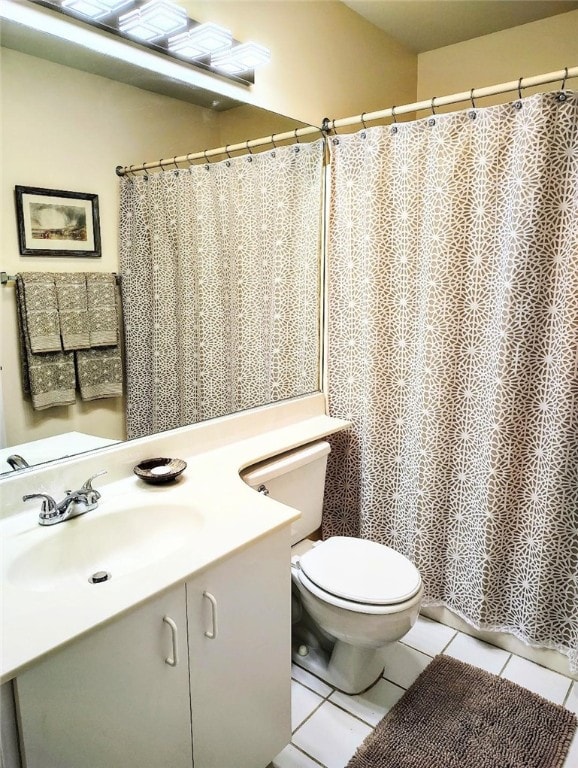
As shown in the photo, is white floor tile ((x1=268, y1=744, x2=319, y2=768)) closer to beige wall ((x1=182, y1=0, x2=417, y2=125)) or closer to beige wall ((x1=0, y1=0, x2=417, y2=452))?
beige wall ((x1=0, y1=0, x2=417, y2=452))

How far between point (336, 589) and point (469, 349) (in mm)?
960

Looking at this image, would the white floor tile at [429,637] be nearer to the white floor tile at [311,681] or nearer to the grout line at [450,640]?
the grout line at [450,640]

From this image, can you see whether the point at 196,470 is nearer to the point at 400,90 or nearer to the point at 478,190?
the point at 478,190

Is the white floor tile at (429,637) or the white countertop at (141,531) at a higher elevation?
the white countertop at (141,531)

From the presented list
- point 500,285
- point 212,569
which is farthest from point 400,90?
point 212,569

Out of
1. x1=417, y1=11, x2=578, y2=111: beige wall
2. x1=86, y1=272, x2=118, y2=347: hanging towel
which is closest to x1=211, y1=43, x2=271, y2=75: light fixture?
x1=86, y1=272, x2=118, y2=347: hanging towel

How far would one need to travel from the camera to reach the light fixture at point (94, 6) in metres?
1.30

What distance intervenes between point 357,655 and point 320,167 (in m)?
1.88

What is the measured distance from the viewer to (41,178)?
1.28m

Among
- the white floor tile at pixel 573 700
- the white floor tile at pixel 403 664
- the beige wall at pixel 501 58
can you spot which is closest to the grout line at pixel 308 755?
the white floor tile at pixel 403 664

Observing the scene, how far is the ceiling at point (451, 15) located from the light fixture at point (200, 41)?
876mm

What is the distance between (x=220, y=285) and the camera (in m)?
1.91

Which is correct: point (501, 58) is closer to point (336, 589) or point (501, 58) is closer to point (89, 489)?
point (336, 589)

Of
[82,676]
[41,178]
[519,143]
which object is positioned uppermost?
[519,143]
